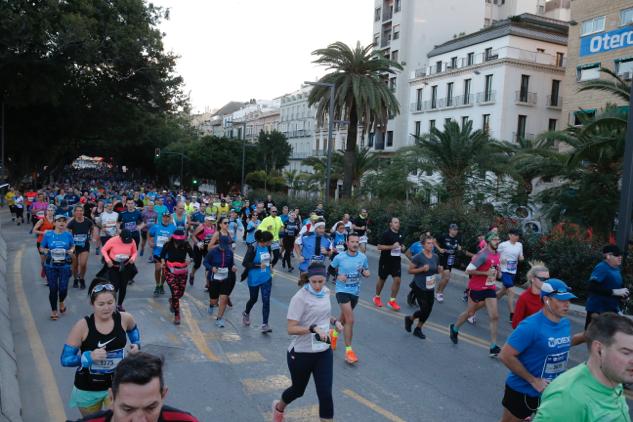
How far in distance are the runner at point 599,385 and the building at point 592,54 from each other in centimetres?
2918

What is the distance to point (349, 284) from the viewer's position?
26.1 feet

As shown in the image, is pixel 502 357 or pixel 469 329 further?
pixel 469 329

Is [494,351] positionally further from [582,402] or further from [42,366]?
[42,366]

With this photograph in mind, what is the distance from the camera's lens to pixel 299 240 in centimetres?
1173

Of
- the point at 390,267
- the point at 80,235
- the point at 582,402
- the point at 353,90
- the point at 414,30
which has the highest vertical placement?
the point at 414,30

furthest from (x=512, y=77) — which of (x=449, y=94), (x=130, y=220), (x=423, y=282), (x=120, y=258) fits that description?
(x=120, y=258)

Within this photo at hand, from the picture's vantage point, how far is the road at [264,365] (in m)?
5.98

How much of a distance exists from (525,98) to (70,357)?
42384 mm

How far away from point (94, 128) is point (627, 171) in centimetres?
3725

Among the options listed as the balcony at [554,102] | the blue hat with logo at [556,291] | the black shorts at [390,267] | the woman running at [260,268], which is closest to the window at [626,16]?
the balcony at [554,102]

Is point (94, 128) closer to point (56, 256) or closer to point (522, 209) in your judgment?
point (522, 209)

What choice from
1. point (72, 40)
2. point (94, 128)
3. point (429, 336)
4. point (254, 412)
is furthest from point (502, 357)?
point (94, 128)

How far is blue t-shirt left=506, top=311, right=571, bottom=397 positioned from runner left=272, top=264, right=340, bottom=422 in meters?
1.69

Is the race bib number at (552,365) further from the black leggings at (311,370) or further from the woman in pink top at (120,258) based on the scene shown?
the woman in pink top at (120,258)
